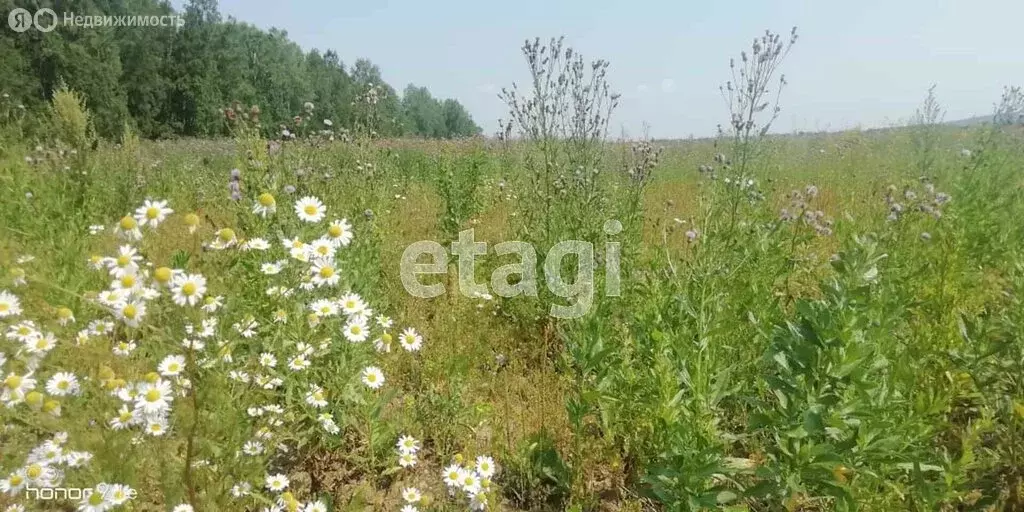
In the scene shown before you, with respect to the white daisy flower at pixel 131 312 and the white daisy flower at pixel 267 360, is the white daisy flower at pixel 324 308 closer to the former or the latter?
the white daisy flower at pixel 267 360

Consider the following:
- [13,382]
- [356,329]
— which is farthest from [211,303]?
[356,329]

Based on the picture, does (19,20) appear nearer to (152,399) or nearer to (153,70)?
(152,399)

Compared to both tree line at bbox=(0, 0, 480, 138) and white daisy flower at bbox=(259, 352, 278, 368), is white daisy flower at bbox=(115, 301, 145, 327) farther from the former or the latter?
tree line at bbox=(0, 0, 480, 138)

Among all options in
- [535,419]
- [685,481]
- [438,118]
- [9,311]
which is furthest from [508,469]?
[438,118]

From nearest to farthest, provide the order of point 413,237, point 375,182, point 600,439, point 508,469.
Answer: point 508,469 < point 600,439 < point 375,182 < point 413,237

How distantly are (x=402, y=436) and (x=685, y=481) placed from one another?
1.27m

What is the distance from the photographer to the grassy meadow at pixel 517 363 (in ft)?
5.03

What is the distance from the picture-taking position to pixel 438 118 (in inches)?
3191

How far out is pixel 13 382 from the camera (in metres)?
1.44

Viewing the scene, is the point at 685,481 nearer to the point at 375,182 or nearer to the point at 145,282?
the point at 145,282

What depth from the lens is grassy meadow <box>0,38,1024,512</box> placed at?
60.3 inches

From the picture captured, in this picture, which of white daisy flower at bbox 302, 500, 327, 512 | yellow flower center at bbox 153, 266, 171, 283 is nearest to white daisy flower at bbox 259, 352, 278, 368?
white daisy flower at bbox 302, 500, 327, 512

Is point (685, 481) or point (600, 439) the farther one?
point (600, 439)

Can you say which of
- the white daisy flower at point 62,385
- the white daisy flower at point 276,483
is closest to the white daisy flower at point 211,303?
the white daisy flower at point 62,385
